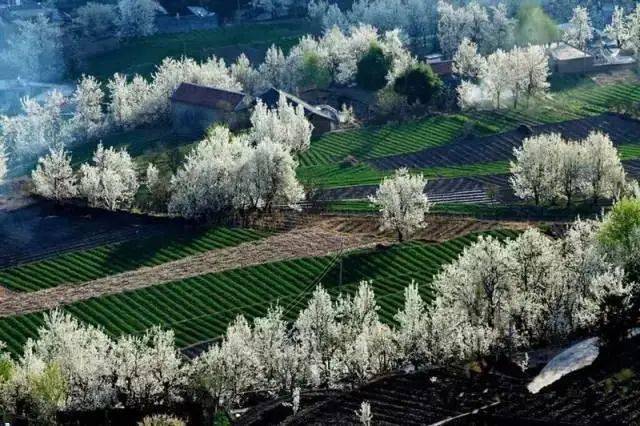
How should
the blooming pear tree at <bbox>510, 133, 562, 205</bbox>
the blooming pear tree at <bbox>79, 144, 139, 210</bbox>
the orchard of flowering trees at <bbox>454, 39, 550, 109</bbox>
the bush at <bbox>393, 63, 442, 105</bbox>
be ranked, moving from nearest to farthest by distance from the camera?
the blooming pear tree at <bbox>510, 133, 562, 205</bbox>, the blooming pear tree at <bbox>79, 144, 139, 210</bbox>, the orchard of flowering trees at <bbox>454, 39, 550, 109</bbox>, the bush at <bbox>393, 63, 442, 105</bbox>

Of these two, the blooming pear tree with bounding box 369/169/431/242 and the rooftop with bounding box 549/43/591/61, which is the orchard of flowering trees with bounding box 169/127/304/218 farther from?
the rooftop with bounding box 549/43/591/61

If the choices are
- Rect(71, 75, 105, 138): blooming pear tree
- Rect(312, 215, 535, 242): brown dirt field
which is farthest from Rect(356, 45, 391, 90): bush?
Rect(312, 215, 535, 242): brown dirt field

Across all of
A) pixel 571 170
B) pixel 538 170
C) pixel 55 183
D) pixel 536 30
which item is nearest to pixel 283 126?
pixel 55 183

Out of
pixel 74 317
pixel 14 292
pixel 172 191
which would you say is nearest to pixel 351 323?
pixel 74 317

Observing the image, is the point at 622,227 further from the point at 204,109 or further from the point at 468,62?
the point at 468,62

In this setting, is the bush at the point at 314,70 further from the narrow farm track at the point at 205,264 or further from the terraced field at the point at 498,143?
the narrow farm track at the point at 205,264

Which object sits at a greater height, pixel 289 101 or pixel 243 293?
pixel 289 101
